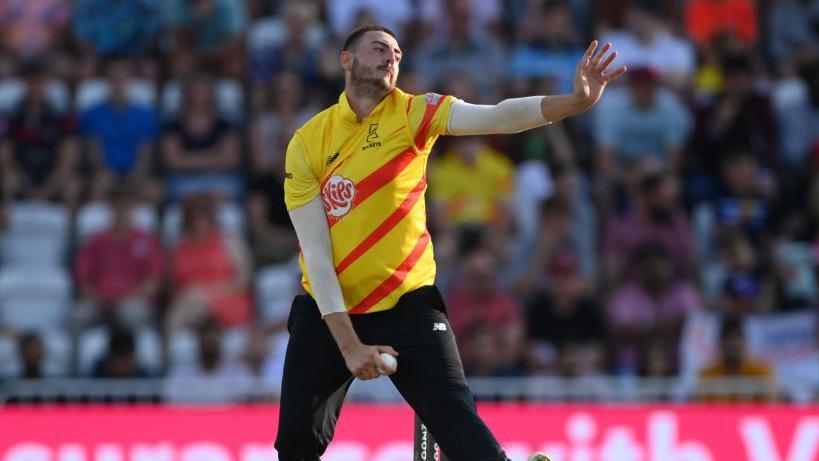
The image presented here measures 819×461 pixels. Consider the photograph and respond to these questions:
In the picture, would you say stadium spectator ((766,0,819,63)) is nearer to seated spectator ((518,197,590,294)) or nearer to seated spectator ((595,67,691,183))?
seated spectator ((595,67,691,183))

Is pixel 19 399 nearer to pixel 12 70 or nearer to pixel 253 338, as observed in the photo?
pixel 253 338

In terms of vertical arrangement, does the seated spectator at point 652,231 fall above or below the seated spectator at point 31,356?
above

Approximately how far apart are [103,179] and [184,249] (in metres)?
1.21

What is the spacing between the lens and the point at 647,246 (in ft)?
45.5

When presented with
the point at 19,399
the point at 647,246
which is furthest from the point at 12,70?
the point at 647,246

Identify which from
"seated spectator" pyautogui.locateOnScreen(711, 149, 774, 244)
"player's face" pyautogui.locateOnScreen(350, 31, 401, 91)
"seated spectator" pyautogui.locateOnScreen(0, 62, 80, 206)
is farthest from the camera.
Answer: "seated spectator" pyautogui.locateOnScreen(0, 62, 80, 206)

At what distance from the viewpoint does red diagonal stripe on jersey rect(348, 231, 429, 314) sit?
6.96m

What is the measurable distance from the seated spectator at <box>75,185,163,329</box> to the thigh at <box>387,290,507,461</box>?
726 cm

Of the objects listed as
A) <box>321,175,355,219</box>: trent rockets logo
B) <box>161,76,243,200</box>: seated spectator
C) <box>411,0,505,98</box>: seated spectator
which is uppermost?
<box>411,0,505,98</box>: seated spectator

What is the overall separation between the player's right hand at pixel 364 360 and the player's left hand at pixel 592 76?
1374mm

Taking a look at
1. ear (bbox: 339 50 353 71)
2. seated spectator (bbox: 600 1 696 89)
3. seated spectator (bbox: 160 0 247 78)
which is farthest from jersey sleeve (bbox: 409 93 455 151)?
seated spectator (bbox: 160 0 247 78)

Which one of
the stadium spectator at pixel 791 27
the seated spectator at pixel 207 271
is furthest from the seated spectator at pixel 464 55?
the stadium spectator at pixel 791 27

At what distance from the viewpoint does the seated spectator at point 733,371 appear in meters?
12.6

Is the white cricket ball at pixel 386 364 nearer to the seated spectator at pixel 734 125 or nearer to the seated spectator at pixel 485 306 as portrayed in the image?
the seated spectator at pixel 485 306
